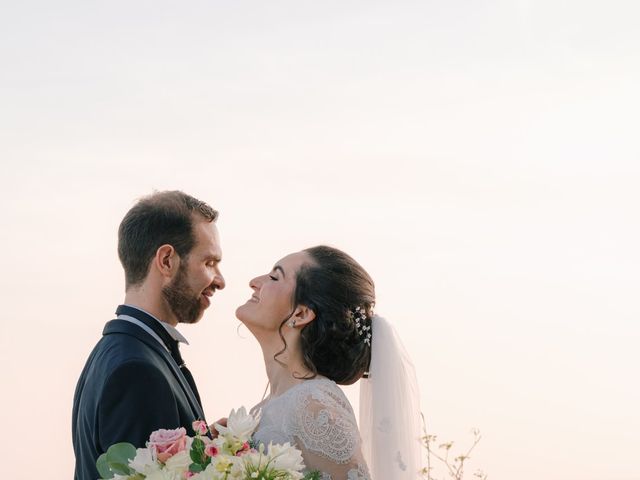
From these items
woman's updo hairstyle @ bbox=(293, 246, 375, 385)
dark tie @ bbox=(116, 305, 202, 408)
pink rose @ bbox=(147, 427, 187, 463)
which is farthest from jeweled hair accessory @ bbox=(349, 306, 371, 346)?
pink rose @ bbox=(147, 427, 187, 463)

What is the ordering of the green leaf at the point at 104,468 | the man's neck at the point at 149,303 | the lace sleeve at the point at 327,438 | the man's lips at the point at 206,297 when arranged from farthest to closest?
1. the man's lips at the point at 206,297
2. the man's neck at the point at 149,303
3. the lace sleeve at the point at 327,438
4. the green leaf at the point at 104,468

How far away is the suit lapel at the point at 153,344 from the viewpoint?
500cm

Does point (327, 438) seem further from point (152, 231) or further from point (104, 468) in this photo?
point (152, 231)

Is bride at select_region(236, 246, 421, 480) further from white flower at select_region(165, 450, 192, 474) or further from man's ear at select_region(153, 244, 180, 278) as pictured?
white flower at select_region(165, 450, 192, 474)

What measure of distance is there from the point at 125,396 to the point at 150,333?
1.75 ft

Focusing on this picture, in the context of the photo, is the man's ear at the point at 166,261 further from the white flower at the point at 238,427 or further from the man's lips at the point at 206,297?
the white flower at the point at 238,427

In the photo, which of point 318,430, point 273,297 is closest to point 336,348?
point 273,297

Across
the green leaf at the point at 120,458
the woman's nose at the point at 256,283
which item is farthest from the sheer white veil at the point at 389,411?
the green leaf at the point at 120,458

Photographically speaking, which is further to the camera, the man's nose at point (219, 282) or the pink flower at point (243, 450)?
the man's nose at point (219, 282)

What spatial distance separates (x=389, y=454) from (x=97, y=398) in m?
1.84

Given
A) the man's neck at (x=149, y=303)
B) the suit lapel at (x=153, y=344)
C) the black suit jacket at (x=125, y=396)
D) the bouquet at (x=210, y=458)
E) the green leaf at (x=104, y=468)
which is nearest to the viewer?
the bouquet at (x=210, y=458)

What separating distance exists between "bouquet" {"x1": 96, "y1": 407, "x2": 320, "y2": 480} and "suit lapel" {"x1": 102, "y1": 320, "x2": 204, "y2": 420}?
54.5 inches

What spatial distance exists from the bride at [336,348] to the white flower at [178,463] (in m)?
1.59

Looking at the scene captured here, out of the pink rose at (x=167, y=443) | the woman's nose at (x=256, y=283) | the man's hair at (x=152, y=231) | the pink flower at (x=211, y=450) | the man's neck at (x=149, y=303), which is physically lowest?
the pink flower at (x=211, y=450)
